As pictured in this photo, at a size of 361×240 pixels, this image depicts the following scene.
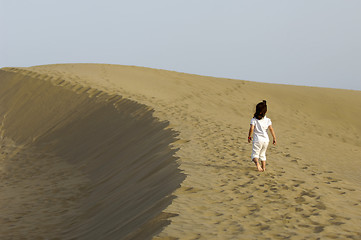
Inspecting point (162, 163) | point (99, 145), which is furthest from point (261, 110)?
point (99, 145)

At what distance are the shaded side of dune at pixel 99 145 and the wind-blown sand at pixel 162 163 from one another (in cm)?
5

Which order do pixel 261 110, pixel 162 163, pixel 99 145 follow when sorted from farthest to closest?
1. pixel 99 145
2. pixel 162 163
3. pixel 261 110

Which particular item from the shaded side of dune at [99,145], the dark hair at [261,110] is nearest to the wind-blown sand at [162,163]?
the shaded side of dune at [99,145]

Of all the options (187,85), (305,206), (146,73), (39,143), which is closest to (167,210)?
(305,206)

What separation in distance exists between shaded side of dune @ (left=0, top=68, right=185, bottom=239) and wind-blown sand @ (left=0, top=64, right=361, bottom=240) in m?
0.05

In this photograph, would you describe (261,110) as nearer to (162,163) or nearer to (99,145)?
(162,163)

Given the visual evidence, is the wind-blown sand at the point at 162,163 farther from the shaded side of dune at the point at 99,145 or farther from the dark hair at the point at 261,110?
the dark hair at the point at 261,110

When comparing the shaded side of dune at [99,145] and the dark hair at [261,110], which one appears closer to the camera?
the shaded side of dune at [99,145]

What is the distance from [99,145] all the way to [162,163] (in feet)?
17.3

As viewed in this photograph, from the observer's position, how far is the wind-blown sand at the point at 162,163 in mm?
5719

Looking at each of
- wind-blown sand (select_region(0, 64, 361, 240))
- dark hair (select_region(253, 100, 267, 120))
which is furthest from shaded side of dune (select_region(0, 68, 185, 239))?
dark hair (select_region(253, 100, 267, 120))

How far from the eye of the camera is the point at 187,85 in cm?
2369

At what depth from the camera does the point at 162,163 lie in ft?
28.8

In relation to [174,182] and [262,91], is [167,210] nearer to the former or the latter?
[174,182]
